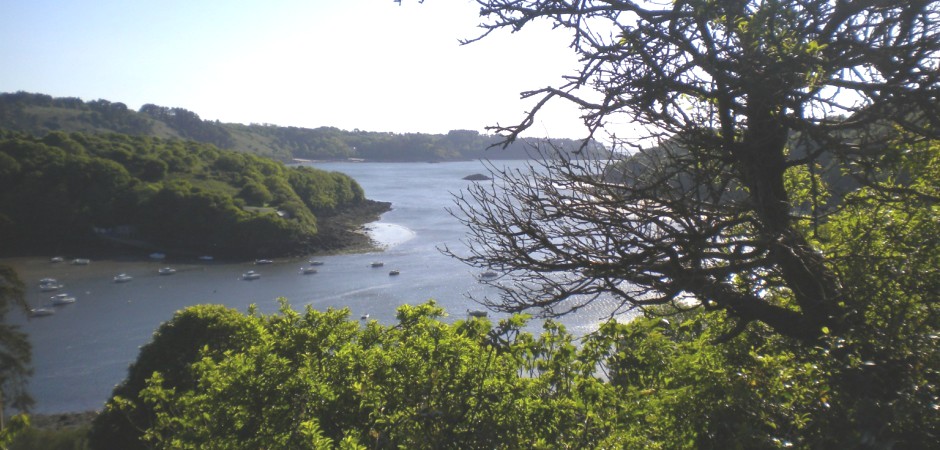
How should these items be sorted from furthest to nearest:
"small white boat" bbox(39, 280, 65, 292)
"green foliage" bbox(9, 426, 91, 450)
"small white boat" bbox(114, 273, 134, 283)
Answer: "small white boat" bbox(114, 273, 134, 283) < "small white boat" bbox(39, 280, 65, 292) < "green foliage" bbox(9, 426, 91, 450)

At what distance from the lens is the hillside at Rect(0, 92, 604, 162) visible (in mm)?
73875

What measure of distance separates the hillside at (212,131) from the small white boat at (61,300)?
38.9 m

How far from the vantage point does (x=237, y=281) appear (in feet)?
106

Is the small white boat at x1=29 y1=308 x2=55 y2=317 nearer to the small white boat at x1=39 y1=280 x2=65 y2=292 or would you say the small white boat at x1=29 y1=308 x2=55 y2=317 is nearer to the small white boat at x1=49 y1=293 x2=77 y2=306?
the small white boat at x1=49 y1=293 x2=77 y2=306

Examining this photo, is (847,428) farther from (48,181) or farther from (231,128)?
(231,128)

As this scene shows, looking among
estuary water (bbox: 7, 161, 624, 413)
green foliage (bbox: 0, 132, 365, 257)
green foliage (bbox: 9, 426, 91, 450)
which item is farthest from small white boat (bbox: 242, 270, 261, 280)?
green foliage (bbox: 9, 426, 91, 450)

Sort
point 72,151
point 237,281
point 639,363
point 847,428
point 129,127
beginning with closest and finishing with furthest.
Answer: point 847,428
point 639,363
point 237,281
point 72,151
point 129,127

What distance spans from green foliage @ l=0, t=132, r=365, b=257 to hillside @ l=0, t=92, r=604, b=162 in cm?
2319

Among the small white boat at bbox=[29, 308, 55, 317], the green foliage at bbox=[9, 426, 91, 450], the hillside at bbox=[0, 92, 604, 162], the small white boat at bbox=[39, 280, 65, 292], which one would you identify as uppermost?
the hillside at bbox=[0, 92, 604, 162]

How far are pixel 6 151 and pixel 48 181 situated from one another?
13.1 feet

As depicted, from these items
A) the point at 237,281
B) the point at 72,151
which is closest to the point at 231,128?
the point at 72,151

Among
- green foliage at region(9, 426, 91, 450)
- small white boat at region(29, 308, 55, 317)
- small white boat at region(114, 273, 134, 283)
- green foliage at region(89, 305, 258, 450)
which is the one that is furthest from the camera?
small white boat at region(114, 273, 134, 283)

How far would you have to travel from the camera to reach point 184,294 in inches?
1168

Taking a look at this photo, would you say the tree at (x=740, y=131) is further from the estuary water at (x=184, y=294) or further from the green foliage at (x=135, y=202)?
the green foliage at (x=135, y=202)
